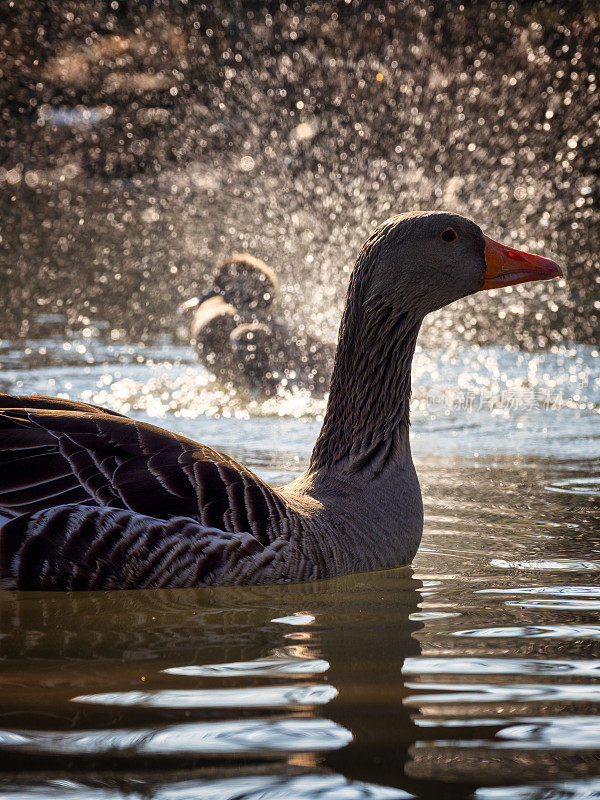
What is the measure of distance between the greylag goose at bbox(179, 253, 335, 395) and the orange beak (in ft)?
14.4

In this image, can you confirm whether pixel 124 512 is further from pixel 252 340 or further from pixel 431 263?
pixel 252 340

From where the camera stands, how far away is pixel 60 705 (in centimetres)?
338

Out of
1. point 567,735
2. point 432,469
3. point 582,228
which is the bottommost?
point 567,735

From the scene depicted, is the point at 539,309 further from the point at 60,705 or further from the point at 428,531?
the point at 60,705

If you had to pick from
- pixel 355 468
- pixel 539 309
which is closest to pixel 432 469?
pixel 355 468

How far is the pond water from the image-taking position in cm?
292

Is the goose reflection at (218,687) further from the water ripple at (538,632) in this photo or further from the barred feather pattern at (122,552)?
the water ripple at (538,632)

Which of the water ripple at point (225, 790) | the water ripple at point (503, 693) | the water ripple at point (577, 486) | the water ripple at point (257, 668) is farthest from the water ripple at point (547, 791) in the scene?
the water ripple at point (577, 486)

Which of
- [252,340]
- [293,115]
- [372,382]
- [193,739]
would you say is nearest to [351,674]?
[193,739]

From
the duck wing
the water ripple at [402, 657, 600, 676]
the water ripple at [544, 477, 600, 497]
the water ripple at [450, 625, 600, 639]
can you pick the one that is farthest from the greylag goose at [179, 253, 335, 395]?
the water ripple at [402, 657, 600, 676]

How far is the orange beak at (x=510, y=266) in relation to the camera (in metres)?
5.25

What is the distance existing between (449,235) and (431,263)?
17 centimetres

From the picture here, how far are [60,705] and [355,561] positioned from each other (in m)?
1.93

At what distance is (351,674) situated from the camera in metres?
3.75
